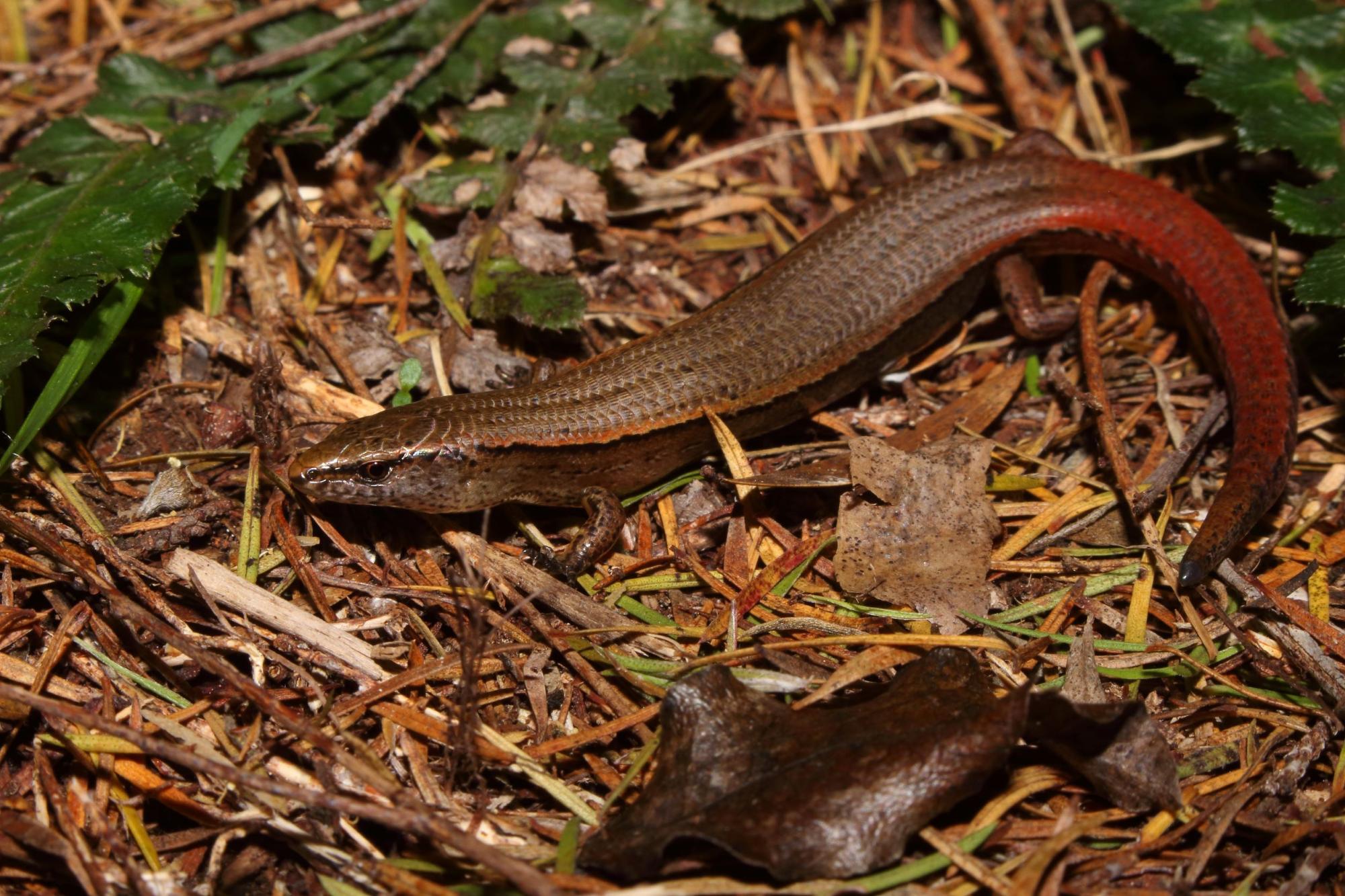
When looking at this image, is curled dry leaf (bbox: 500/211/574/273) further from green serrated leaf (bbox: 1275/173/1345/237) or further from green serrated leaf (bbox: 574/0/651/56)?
green serrated leaf (bbox: 1275/173/1345/237)

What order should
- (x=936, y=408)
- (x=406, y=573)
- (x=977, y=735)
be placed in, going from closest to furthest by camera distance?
(x=977, y=735), (x=406, y=573), (x=936, y=408)

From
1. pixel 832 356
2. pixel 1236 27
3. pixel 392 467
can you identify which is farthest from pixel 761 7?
pixel 392 467

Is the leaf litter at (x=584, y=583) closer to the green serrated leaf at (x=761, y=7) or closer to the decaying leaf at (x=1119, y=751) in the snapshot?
the decaying leaf at (x=1119, y=751)

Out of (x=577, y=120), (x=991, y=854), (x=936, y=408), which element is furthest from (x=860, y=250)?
(x=991, y=854)

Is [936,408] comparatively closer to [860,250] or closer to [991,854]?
[860,250]

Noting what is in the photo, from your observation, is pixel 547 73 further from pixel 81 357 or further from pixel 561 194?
pixel 81 357

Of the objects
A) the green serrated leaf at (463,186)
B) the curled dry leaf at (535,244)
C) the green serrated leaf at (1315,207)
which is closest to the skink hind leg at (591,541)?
the curled dry leaf at (535,244)
